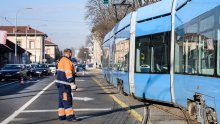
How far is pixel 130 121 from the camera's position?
12750 millimetres

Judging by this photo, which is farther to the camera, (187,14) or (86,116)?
(86,116)

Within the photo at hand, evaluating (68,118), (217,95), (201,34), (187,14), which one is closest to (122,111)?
(68,118)

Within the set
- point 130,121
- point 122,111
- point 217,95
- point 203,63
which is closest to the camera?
point 217,95

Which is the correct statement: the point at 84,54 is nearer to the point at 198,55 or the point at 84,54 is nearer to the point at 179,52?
the point at 179,52

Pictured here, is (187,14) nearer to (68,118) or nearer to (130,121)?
(130,121)

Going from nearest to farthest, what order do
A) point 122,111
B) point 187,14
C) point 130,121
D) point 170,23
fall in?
1. point 187,14
2. point 130,121
3. point 170,23
4. point 122,111

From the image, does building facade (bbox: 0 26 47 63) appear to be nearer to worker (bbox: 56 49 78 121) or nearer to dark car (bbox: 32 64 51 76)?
dark car (bbox: 32 64 51 76)

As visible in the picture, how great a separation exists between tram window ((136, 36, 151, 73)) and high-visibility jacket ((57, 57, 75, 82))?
12.0ft

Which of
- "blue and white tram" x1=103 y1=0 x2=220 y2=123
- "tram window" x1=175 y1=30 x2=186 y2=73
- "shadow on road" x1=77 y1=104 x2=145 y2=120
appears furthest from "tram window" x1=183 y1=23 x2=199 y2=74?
"shadow on road" x1=77 y1=104 x2=145 y2=120

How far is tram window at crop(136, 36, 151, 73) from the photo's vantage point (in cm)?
1608

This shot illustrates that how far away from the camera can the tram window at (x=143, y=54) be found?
16078mm

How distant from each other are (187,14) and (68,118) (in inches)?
158

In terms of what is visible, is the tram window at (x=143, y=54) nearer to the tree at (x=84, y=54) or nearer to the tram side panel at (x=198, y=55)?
the tram side panel at (x=198, y=55)

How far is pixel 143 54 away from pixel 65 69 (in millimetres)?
4266
